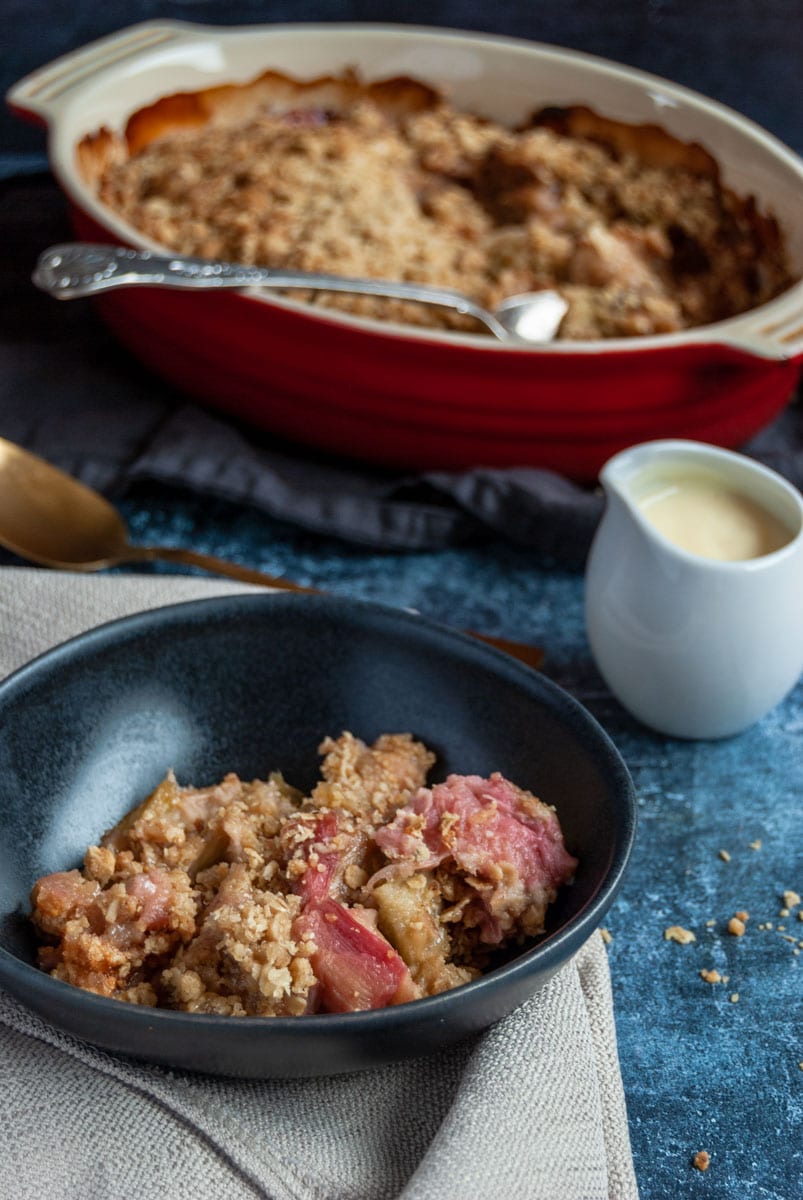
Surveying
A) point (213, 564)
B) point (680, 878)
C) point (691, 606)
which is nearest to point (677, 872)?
point (680, 878)

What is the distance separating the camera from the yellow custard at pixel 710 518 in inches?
54.8

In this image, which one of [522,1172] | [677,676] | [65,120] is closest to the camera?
[522,1172]

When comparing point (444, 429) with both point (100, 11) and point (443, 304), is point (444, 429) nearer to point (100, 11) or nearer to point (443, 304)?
point (443, 304)

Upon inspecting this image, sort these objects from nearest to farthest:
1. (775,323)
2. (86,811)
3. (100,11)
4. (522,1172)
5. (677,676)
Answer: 1. (522,1172)
2. (86,811)
3. (677,676)
4. (775,323)
5. (100,11)

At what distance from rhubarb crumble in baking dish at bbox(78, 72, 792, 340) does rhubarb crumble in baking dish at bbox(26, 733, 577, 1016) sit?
95 centimetres

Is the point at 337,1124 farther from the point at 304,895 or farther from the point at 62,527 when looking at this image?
the point at 62,527

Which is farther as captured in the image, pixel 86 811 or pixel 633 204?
pixel 633 204

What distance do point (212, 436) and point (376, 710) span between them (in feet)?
2.29

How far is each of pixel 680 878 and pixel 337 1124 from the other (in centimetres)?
45


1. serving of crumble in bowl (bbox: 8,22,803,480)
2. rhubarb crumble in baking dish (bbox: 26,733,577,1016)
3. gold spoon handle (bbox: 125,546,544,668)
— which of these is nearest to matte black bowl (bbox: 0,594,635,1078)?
rhubarb crumble in baking dish (bbox: 26,733,577,1016)

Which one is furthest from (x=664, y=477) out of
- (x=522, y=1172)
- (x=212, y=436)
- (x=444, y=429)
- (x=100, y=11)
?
(x=100, y=11)

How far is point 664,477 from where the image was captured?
1468 millimetres

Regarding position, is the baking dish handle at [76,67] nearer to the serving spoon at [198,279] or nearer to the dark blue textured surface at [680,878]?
the serving spoon at [198,279]

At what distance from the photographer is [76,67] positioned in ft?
7.12
